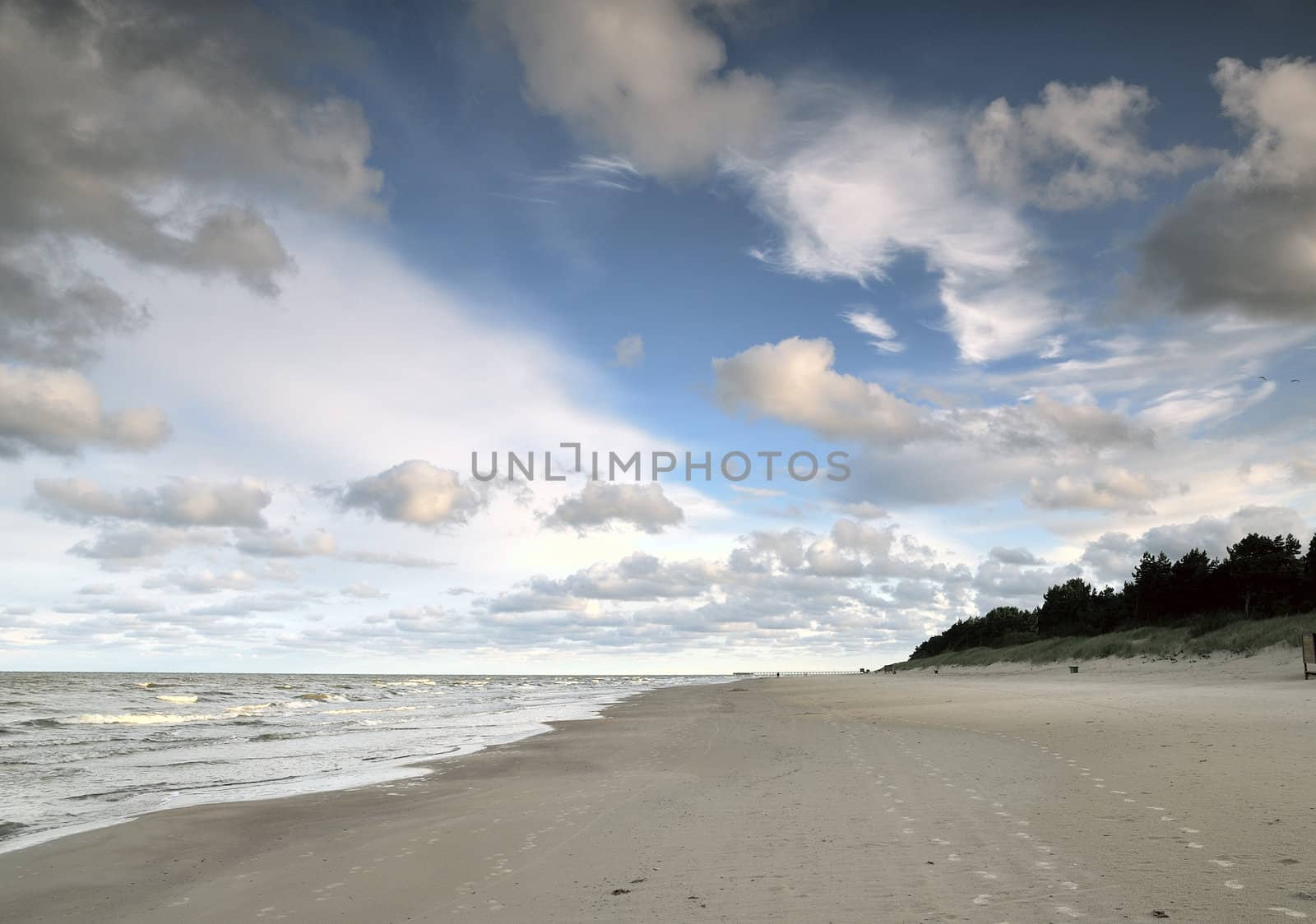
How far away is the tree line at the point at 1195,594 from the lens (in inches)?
2514

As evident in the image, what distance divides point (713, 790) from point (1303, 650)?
26.0 m

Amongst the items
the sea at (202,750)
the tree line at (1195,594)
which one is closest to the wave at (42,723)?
the sea at (202,750)

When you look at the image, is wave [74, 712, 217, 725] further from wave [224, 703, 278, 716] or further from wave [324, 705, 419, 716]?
wave [324, 705, 419, 716]

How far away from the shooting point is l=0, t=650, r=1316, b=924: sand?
6805mm

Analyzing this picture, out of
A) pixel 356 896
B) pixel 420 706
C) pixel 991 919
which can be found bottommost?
pixel 420 706

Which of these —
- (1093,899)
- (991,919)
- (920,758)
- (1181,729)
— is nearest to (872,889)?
(991,919)

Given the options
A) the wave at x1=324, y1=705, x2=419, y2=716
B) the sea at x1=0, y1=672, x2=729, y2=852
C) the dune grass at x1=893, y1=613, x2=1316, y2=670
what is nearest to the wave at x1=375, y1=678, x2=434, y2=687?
the sea at x1=0, y1=672, x2=729, y2=852

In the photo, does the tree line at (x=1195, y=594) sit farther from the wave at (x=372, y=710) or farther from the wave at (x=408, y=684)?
the wave at (x=408, y=684)

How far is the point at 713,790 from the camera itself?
13148 mm

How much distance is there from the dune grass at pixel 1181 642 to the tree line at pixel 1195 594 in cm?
375

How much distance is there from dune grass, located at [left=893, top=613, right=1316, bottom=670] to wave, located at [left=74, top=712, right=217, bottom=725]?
5032 cm

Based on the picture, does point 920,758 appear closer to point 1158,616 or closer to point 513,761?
point 513,761

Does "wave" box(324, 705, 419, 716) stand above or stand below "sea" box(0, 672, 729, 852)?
below

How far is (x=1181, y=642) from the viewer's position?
148 feet
